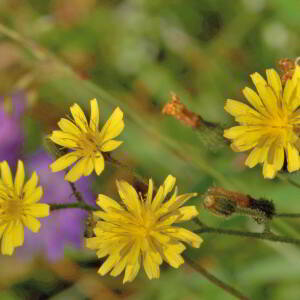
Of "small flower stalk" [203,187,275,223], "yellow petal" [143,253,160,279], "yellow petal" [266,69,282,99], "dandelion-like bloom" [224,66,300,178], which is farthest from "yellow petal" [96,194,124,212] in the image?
"yellow petal" [266,69,282,99]

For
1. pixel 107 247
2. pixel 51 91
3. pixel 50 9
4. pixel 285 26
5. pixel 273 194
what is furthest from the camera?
pixel 50 9

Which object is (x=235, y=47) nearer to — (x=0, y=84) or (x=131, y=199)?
(x=0, y=84)

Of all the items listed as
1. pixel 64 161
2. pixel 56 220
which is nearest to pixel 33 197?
pixel 64 161

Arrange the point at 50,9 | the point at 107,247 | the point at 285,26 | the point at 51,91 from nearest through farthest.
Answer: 1. the point at 107,247
2. the point at 285,26
3. the point at 51,91
4. the point at 50,9

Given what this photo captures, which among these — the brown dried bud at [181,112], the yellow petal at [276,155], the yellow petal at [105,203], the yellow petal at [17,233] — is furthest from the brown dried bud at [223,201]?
the yellow petal at [17,233]

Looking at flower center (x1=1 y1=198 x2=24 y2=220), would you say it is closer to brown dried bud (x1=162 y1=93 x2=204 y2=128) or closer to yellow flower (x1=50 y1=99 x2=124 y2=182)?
yellow flower (x1=50 y1=99 x2=124 y2=182)

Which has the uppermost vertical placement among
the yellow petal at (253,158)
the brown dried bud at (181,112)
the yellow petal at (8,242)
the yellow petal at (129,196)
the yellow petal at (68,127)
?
the brown dried bud at (181,112)

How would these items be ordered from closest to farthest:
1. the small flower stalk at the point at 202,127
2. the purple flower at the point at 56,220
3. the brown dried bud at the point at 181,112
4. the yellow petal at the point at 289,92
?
the yellow petal at the point at 289,92 → the small flower stalk at the point at 202,127 → the brown dried bud at the point at 181,112 → the purple flower at the point at 56,220

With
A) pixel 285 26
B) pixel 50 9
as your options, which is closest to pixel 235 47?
pixel 285 26

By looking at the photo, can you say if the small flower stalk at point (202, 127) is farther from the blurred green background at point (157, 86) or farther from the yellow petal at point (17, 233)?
the blurred green background at point (157, 86)
